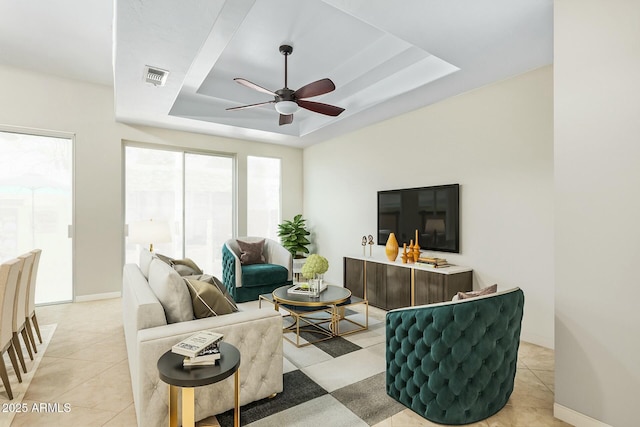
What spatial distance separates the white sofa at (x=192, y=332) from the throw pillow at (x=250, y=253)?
8.68 ft

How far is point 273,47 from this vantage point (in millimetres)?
3551

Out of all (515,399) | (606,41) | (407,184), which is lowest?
(515,399)

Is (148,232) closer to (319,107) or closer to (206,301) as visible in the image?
(206,301)

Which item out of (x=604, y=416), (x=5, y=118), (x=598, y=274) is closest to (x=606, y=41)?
(x=598, y=274)

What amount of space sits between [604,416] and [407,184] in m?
3.21

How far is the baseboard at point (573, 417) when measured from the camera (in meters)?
1.94

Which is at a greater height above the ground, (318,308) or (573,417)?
(318,308)

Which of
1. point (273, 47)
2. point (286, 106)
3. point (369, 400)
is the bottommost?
point (369, 400)

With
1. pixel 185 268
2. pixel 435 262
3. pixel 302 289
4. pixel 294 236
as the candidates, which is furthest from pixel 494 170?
pixel 294 236

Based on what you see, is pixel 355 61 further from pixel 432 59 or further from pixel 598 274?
pixel 598 274

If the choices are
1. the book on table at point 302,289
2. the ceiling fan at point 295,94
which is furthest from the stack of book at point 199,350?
the ceiling fan at point 295,94

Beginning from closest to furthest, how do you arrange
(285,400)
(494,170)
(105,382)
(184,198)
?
(285,400), (105,382), (494,170), (184,198)

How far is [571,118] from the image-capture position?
205cm

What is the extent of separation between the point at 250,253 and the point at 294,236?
1.36 m
